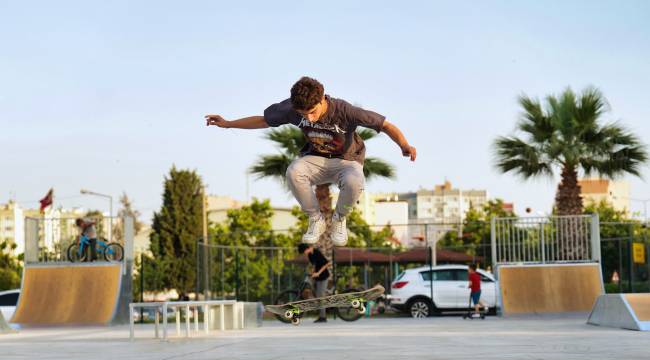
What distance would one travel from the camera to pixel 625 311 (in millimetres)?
15102

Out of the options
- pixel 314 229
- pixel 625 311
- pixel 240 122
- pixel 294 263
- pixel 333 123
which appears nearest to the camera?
pixel 333 123

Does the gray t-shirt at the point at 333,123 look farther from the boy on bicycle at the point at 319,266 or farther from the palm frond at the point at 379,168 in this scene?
the palm frond at the point at 379,168

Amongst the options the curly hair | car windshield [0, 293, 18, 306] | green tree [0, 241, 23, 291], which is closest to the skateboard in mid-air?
the curly hair

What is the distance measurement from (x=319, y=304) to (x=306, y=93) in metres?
3.05

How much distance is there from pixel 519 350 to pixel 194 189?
146ft

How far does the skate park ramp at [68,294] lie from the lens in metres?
23.3

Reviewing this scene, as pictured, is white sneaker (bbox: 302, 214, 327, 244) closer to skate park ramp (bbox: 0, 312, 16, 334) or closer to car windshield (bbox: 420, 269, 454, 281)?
skate park ramp (bbox: 0, 312, 16, 334)

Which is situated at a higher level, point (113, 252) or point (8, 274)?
point (113, 252)

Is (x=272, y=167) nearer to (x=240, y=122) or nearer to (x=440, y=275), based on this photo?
(x=440, y=275)

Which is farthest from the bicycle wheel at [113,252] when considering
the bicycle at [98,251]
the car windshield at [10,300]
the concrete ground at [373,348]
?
the concrete ground at [373,348]

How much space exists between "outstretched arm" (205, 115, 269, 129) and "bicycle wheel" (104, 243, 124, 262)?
17.0 m

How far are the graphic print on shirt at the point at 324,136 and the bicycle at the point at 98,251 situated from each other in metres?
17.4

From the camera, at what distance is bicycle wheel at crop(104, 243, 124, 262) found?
2430 centimetres

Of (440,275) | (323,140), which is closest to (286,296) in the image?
(440,275)
